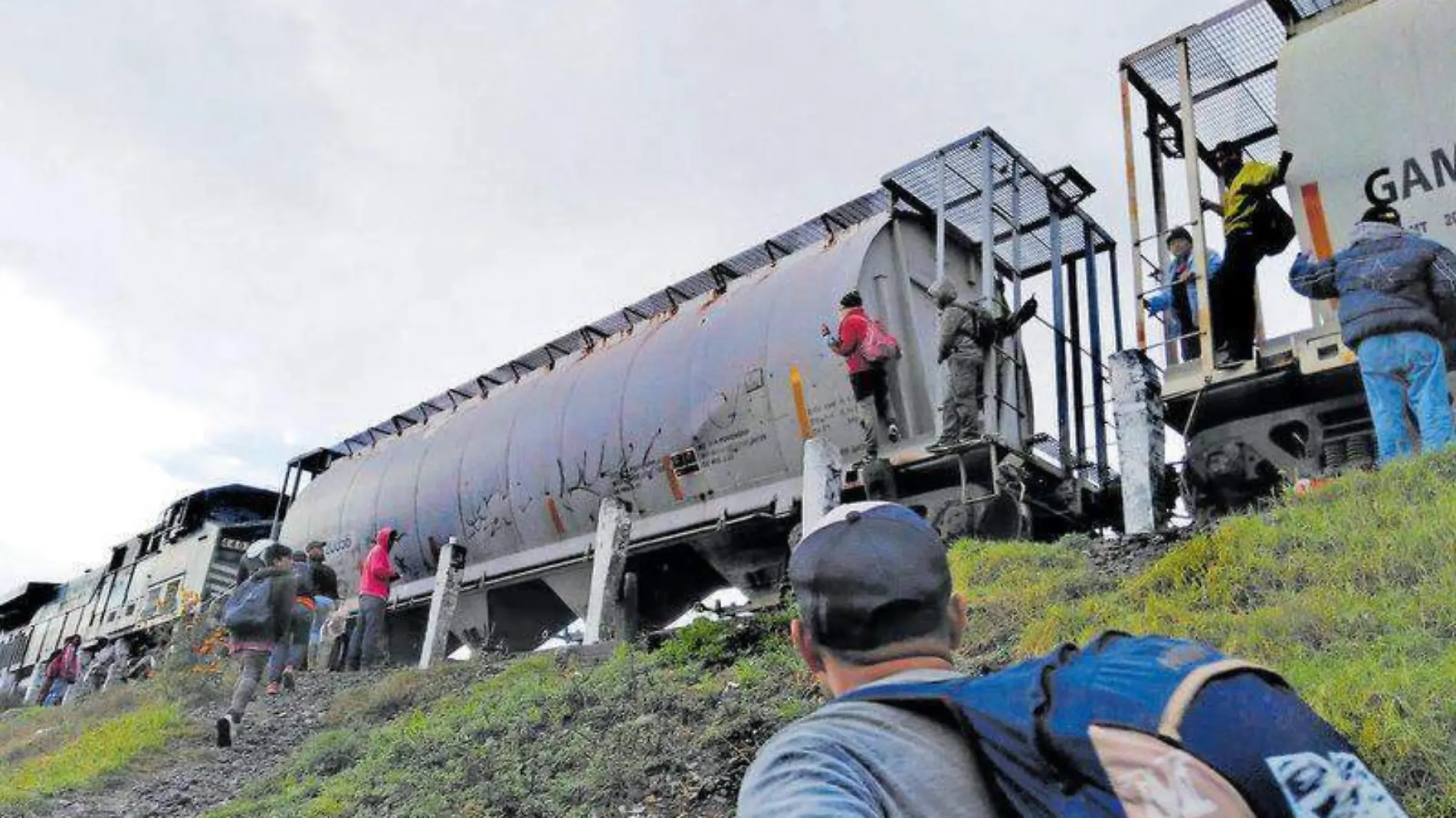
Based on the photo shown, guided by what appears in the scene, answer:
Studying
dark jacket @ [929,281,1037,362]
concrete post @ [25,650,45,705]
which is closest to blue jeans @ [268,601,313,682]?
dark jacket @ [929,281,1037,362]

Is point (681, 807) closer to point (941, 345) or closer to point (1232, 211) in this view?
point (941, 345)

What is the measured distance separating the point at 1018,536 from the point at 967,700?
298 inches

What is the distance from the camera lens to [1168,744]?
1075 millimetres

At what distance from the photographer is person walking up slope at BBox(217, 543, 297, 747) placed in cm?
870

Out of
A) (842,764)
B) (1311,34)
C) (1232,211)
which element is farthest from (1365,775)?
(1311,34)

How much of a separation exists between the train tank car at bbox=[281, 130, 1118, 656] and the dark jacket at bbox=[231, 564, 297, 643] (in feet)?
10.5

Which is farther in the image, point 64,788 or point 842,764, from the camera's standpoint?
point 64,788

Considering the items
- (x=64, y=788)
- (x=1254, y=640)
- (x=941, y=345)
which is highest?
(x=941, y=345)

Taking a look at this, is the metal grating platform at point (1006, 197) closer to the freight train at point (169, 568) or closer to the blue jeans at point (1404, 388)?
the blue jeans at point (1404, 388)

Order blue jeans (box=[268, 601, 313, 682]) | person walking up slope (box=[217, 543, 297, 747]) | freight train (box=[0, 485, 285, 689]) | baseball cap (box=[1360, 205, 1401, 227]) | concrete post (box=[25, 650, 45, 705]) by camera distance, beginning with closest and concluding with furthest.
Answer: baseball cap (box=[1360, 205, 1401, 227]) → person walking up slope (box=[217, 543, 297, 747]) → blue jeans (box=[268, 601, 313, 682]) → freight train (box=[0, 485, 285, 689]) → concrete post (box=[25, 650, 45, 705])

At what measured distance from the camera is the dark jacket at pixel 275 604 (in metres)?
8.77

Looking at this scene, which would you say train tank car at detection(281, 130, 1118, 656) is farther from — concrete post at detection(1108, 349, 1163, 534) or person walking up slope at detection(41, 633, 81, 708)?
person walking up slope at detection(41, 633, 81, 708)

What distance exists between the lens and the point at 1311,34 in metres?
7.64

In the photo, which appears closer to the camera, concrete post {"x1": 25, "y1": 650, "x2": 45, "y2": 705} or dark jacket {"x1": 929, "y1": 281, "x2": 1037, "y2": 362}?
dark jacket {"x1": 929, "y1": 281, "x2": 1037, "y2": 362}
